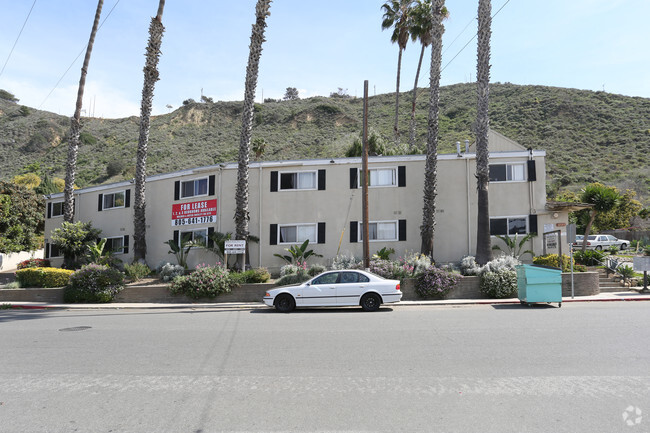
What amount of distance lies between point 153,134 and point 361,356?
222 ft

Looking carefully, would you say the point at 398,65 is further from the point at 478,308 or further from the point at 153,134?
the point at 153,134

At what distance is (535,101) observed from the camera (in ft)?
205

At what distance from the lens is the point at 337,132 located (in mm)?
62406

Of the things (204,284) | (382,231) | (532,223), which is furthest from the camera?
(382,231)

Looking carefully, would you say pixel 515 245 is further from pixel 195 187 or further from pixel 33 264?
pixel 33 264

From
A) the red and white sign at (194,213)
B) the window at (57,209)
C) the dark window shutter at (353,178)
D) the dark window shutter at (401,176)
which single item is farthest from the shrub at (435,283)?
the window at (57,209)

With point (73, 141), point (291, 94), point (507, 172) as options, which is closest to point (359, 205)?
point (507, 172)

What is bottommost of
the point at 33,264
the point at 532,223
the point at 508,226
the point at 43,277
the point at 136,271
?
the point at 43,277

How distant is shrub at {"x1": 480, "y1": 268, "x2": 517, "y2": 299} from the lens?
17781mm

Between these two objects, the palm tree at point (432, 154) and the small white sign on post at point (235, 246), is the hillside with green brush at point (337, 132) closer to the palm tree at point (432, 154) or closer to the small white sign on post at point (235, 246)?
the palm tree at point (432, 154)

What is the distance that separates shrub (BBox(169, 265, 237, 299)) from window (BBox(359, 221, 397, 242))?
7.18 meters

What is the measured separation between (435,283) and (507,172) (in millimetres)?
8075

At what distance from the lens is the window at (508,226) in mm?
22391

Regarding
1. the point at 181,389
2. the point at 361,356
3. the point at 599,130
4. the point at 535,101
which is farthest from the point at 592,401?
the point at 535,101
